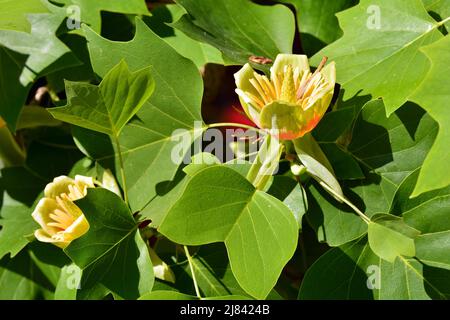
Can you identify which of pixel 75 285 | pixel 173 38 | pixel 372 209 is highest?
pixel 173 38

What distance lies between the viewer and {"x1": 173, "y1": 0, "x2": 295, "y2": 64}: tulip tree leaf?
98cm

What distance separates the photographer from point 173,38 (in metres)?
1.06

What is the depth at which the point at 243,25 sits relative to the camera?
1.01 m

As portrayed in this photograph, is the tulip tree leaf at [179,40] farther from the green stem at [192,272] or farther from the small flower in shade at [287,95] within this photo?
the green stem at [192,272]

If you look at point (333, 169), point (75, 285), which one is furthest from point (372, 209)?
point (75, 285)

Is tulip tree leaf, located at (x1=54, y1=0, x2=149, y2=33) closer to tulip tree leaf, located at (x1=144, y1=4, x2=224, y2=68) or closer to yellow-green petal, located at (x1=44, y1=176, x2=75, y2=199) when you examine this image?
tulip tree leaf, located at (x1=144, y1=4, x2=224, y2=68)

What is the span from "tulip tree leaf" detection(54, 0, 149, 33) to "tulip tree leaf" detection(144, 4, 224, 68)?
0.04m

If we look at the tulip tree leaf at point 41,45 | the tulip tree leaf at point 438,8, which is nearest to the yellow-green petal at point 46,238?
the tulip tree leaf at point 41,45

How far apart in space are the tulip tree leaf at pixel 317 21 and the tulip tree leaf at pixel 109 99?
0.28m

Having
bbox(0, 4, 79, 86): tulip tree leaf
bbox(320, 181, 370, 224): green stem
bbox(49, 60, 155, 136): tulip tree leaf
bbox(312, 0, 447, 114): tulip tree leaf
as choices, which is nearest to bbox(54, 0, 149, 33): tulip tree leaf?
bbox(0, 4, 79, 86): tulip tree leaf

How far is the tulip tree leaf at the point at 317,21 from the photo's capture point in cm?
103

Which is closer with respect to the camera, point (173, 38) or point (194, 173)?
point (194, 173)
